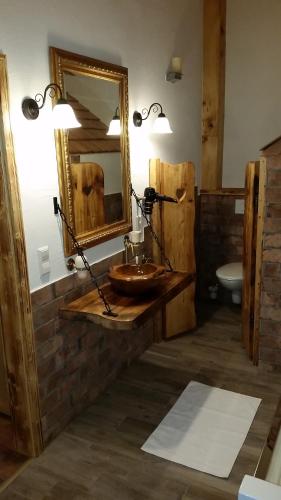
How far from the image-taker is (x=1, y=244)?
2.00 meters

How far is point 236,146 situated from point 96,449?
3045mm

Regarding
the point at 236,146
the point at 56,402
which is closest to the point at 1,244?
the point at 56,402

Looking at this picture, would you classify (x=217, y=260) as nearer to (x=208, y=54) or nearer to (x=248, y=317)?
(x=248, y=317)

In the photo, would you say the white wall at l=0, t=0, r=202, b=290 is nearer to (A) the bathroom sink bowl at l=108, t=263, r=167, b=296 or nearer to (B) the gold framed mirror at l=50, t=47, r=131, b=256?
(B) the gold framed mirror at l=50, t=47, r=131, b=256

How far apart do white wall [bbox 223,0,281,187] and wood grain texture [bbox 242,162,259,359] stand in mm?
1199

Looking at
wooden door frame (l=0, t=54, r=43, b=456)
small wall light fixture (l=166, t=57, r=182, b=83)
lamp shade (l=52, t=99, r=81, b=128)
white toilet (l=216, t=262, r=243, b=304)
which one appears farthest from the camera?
white toilet (l=216, t=262, r=243, b=304)

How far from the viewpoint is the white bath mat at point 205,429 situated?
2236 millimetres

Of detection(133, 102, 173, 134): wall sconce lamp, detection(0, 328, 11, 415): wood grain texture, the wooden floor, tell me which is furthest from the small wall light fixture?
detection(0, 328, 11, 415): wood grain texture

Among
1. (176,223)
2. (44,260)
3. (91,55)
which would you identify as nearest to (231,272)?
(176,223)

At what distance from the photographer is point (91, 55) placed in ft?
7.78

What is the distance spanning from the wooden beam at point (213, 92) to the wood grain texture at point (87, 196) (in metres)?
1.79

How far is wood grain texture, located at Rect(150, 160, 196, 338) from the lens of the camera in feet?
10.7

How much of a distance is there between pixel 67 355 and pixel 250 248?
4.87ft

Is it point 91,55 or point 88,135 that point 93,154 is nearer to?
point 88,135
